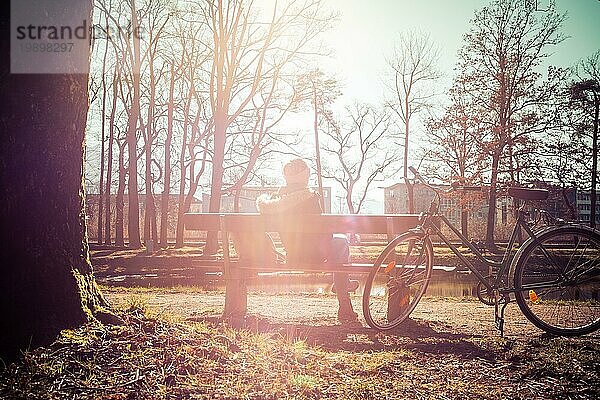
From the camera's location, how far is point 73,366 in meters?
3.14

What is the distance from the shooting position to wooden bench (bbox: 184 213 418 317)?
568 cm

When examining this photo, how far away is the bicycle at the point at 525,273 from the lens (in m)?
4.95

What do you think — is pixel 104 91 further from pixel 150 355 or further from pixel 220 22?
pixel 150 355

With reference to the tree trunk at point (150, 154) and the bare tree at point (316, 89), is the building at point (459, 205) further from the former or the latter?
the tree trunk at point (150, 154)

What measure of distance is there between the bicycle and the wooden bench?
13.1 inches

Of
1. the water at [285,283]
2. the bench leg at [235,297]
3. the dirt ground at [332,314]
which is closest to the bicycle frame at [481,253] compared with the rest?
the dirt ground at [332,314]

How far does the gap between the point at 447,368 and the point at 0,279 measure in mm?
2940

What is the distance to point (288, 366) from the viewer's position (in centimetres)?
366

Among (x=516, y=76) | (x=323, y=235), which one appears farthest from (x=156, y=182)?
(x=323, y=235)

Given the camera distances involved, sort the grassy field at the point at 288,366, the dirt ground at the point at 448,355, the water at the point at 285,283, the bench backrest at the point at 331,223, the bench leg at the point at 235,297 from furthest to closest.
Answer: the water at the point at 285,283, the bench leg at the point at 235,297, the bench backrest at the point at 331,223, the dirt ground at the point at 448,355, the grassy field at the point at 288,366

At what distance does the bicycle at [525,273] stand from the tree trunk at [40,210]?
255 centimetres

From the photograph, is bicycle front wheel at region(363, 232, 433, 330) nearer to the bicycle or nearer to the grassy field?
the bicycle

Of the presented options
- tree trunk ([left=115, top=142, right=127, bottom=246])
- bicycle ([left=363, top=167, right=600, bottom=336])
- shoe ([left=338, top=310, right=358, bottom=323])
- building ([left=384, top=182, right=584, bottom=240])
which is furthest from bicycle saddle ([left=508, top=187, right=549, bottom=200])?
tree trunk ([left=115, top=142, right=127, bottom=246])

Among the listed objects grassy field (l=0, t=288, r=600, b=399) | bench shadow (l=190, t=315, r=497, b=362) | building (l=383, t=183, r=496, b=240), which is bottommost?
bench shadow (l=190, t=315, r=497, b=362)
